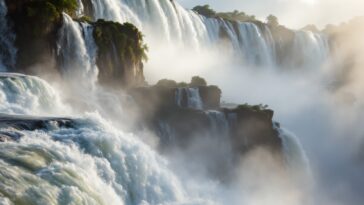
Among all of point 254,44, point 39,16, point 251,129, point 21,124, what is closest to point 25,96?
point 21,124

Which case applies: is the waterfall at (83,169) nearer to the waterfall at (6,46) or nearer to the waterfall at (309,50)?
the waterfall at (6,46)

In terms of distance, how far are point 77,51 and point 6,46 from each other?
3801 millimetres

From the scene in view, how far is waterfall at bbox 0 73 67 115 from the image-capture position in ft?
77.1

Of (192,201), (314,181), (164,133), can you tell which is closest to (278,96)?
(314,181)

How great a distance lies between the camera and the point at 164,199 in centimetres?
2022

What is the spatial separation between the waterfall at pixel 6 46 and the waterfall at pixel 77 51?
2.37m

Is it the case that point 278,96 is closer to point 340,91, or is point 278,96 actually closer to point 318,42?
point 340,91

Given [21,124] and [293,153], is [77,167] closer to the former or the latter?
[21,124]

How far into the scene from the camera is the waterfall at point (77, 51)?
1282 inches

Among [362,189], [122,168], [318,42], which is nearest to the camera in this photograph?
[122,168]

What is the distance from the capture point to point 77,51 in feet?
109

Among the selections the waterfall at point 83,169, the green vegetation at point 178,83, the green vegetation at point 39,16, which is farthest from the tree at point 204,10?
the waterfall at point 83,169

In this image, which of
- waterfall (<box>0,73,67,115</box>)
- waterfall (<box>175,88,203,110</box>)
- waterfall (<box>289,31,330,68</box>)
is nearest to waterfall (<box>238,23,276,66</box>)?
waterfall (<box>289,31,330,68</box>)

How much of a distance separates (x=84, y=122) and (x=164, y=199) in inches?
140
